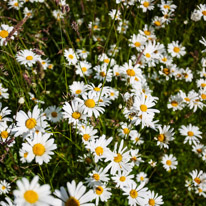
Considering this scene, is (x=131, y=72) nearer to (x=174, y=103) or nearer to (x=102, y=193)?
(x=174, y=103)

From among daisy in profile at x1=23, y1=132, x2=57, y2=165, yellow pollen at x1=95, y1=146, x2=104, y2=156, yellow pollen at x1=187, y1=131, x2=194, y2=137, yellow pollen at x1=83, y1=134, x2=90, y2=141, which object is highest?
yellow pollen at x1=187, y1=131, x2=194, y2=137

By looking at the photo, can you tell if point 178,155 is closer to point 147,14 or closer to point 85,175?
point 85,175

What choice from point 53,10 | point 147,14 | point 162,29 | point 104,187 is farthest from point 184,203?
point 53,10

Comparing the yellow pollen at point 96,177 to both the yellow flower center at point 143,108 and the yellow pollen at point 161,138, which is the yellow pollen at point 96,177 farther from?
the yellow pollen at point 161,138

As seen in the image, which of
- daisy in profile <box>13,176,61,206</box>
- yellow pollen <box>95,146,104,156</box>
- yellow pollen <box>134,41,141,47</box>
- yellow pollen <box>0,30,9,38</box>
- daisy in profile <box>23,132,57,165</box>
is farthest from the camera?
yellow pollen <box>134,41,141,47</box>

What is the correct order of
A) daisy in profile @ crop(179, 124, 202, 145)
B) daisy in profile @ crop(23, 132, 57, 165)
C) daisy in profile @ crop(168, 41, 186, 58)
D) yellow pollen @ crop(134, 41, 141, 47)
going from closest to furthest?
daisy in profile @ crop(23, 132, 57, 165)
daisy in profile @ crop(179, 124, 202, 145)
yellow pollen @ crop(134, 41, 141, 47)
daisy in profile @ crop(168, 41, 186, 58)

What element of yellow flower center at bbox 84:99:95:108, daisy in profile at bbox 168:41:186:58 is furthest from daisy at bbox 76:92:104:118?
daisy in profile at bbox 168:41:186:58

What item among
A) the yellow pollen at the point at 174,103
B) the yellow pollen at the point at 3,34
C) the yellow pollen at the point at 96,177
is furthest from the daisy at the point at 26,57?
the yellow pollen at the point at 174,103

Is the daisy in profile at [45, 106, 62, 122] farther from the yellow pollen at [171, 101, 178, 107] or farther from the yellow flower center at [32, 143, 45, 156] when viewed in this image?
the yellow pollen at [171, 101, 178, 107]
